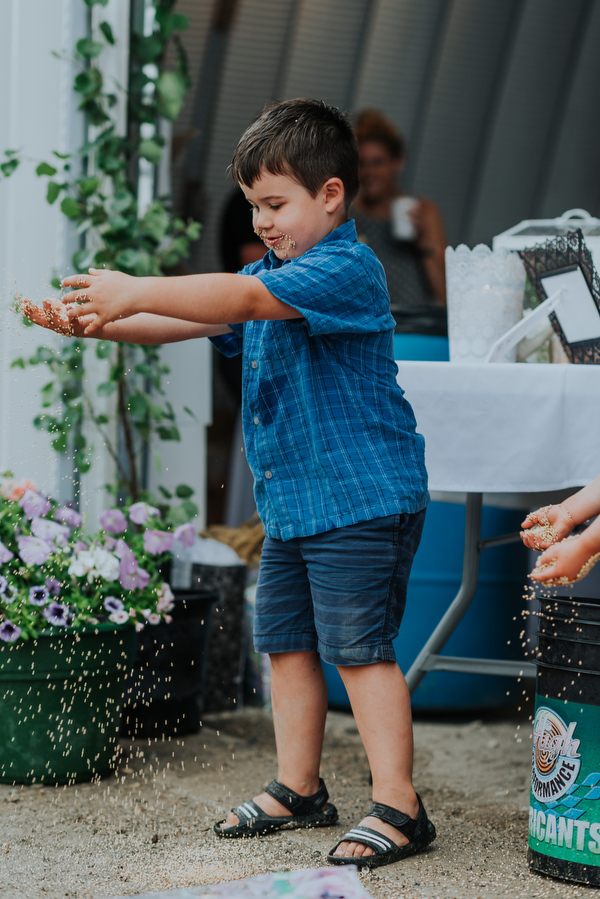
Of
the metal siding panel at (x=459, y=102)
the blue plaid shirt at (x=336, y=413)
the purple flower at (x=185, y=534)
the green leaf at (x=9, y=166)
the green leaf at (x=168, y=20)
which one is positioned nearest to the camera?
the blue plaid shirt at (x=336, y=413)

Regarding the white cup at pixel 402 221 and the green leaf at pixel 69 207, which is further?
the white cup at pixel 402 221

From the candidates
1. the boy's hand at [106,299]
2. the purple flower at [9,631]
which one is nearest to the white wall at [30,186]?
the purple flower at [9,631]

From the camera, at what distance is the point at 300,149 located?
1662 mm

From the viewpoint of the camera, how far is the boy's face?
65.5 inches

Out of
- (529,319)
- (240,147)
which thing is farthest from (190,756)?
(240,147)

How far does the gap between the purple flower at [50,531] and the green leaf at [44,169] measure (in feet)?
3.01

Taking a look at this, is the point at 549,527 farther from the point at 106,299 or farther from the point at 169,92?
the point at 169,92

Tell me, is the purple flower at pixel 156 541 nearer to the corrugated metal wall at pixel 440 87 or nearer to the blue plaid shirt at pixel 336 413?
the blue plaid shirt at pixel 336 413

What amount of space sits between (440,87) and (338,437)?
22.1 feet

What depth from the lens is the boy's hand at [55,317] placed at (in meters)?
1.52

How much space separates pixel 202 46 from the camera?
262 inches

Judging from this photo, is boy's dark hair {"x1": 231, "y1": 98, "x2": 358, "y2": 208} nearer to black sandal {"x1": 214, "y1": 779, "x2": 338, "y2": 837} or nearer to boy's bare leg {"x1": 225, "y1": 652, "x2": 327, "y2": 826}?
boy's bare leg {"x1": 225, "y1": 652, "x2": 327, "y2": 826}

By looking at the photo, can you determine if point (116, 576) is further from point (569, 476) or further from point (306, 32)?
point (306, 32)

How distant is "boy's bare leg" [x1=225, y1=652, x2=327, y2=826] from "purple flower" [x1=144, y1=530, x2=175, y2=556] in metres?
0.54
